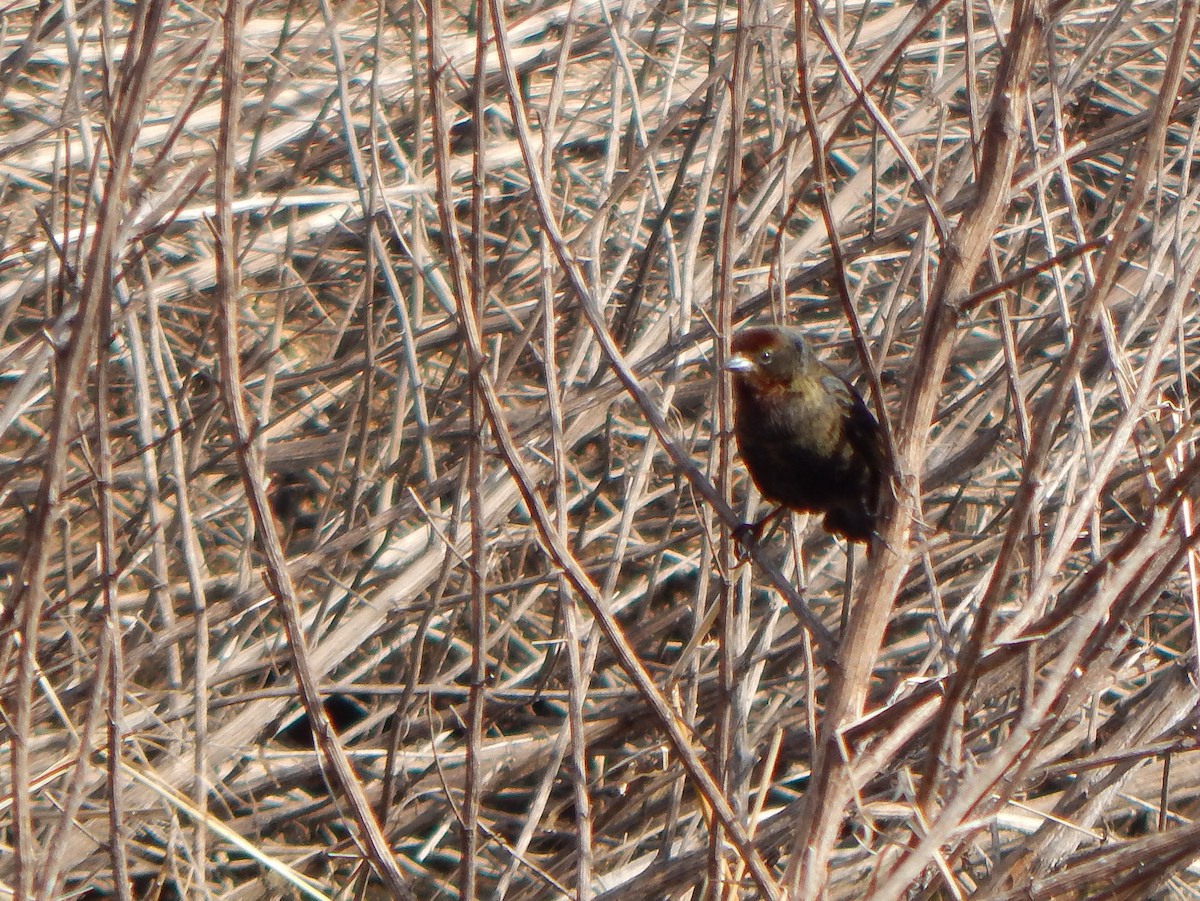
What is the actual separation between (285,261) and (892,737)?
8.99 ft

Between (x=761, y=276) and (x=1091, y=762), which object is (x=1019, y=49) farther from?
(x=761, y=276)

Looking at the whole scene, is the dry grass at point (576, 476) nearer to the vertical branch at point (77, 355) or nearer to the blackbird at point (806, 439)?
the vertical branch at point (77, 355)

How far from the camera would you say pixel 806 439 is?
4.11m

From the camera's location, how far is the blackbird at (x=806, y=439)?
13.4ft

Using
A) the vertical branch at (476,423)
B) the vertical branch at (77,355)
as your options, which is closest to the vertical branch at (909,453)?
the vertical branch at (476,423)

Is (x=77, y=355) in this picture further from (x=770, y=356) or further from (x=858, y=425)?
(x=858, y=425)

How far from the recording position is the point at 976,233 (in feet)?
7.28

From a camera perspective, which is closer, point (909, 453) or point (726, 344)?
point (909, 453)

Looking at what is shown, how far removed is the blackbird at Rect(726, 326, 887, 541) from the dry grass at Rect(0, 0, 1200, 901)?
0.25 meters

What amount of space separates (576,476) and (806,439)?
3.80 ft

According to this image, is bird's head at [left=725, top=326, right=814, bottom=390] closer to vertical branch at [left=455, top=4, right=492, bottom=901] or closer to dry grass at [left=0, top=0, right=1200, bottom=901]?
dry grass at [left=0, top=0, right=1200, bottom=901]

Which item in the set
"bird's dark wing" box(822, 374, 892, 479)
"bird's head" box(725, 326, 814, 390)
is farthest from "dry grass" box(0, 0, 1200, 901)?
"bird's dark wing" box(822, 374, 892, 479)

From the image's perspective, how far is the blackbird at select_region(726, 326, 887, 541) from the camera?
13.4 feet

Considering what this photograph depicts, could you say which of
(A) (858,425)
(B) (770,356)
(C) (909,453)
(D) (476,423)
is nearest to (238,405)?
(D) (476,423)
